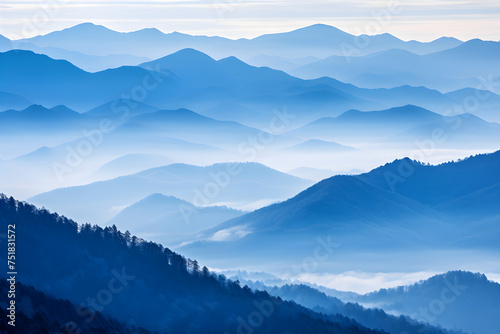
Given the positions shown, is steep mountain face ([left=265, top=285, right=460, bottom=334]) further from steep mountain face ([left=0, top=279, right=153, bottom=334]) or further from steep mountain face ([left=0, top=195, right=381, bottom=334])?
steep mountain face ([left=0, top=279, right=153, bottom=334])

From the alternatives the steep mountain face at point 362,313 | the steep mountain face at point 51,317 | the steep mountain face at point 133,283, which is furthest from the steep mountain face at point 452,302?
the steep mountain face at point 51,317

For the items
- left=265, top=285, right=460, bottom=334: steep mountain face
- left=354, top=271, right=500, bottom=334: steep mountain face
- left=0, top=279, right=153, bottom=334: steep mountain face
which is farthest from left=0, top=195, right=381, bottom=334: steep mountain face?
left=354, top=271, right=500, bottom=334: steep mountain face

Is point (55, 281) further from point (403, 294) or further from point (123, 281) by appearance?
point (403, 294)

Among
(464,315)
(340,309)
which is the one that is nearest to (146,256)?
(340,309)

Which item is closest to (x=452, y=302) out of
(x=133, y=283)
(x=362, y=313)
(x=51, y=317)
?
(x=362, y=313)

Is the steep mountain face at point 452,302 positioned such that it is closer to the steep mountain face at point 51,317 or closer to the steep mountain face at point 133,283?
the steep mountain face at point 133,283

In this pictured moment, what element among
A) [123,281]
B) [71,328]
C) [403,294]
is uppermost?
[403,294]
